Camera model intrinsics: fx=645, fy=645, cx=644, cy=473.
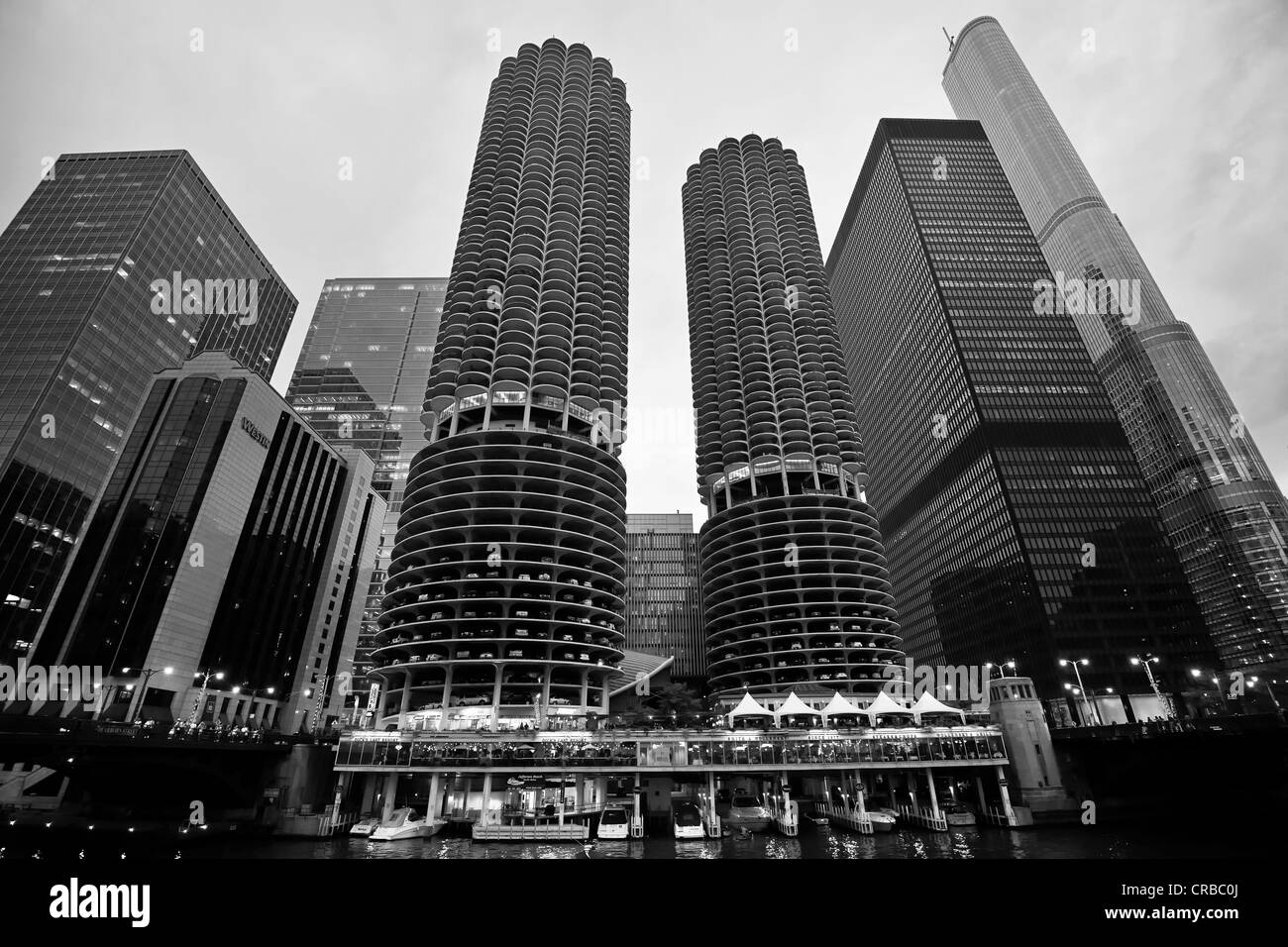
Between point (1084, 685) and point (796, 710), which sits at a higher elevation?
point (1084, 685)

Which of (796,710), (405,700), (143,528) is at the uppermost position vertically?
(143,528)

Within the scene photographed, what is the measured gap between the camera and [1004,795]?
206 ft

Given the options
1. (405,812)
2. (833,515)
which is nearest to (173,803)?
(405,812)

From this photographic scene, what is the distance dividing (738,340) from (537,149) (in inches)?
2447

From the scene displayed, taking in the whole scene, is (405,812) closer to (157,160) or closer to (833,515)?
(833,515)

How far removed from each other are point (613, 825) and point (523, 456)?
2470 inches

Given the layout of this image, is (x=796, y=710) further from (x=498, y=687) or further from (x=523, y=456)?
(x=523, y=456)

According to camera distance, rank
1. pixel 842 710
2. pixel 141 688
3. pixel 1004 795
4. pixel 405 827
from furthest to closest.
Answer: pixel 141 688, pixel 842 710, pixel 1004 795, pixel 405 827

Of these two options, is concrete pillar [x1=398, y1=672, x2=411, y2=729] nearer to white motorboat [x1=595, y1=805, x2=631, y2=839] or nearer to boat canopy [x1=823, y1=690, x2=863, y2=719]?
white motorboat [x1=595, y1=805, x2=631, y2=839]

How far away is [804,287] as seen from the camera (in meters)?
160

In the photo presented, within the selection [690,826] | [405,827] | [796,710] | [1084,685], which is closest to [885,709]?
[796,710]
